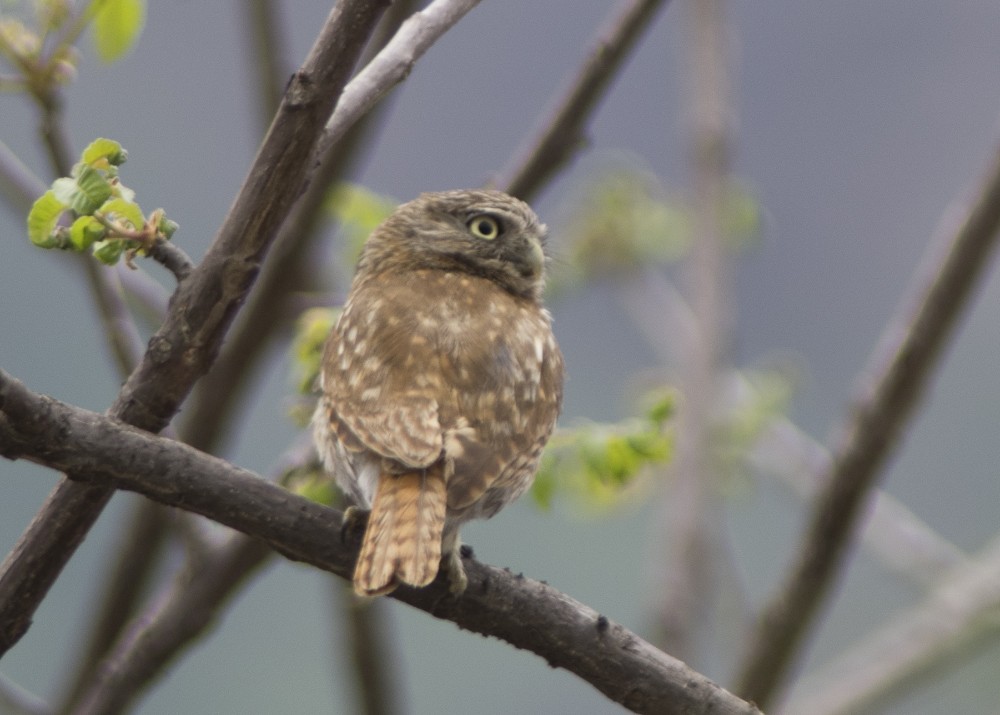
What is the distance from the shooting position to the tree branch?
2.42 meters

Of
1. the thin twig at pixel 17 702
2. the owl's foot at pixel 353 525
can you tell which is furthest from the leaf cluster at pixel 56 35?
the thin twig at pixel 17 702

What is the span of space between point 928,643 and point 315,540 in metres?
3.15

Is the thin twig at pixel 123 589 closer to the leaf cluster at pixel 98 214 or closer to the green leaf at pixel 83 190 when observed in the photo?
the leaf cluster at pixel 98 214

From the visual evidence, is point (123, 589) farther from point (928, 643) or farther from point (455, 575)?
point (928, 643)

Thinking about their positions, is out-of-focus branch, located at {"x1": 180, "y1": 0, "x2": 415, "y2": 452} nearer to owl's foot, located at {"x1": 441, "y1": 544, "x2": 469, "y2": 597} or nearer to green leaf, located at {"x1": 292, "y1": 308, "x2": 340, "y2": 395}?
green leaf, located at {"x1": 292, "y1": 308, "x2": 340, "y2": 395}

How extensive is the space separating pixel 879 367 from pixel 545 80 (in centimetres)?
1087

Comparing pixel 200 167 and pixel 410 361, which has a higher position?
pixel 200 167

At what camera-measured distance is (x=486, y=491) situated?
3.05 m

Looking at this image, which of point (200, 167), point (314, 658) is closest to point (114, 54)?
point (200, 167)

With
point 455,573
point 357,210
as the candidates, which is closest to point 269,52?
point 357,210

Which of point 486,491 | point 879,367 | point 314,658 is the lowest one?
point 486,491

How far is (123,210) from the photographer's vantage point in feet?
8.32

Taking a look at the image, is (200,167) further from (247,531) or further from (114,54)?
(247,531)

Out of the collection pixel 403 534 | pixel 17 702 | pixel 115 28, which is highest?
pixel 115 28
